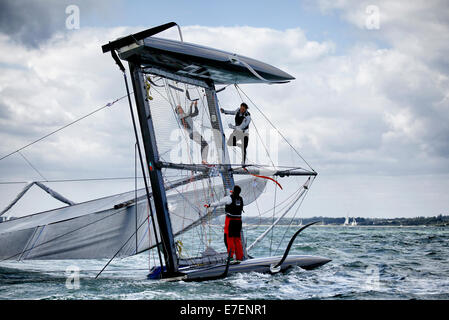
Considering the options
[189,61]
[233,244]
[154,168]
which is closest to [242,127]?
[189,61]

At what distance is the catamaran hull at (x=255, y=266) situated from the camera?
10.0 meters

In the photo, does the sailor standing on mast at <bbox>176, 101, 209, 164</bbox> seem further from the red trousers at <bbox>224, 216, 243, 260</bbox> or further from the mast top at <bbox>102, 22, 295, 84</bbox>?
the red trousers at <bbox>224, 216, 243, 260</bbox>

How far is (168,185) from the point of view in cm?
1091

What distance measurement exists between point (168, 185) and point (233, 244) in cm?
199

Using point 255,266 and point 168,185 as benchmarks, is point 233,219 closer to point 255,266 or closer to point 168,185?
point 255,266

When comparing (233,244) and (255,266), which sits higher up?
(233,244)

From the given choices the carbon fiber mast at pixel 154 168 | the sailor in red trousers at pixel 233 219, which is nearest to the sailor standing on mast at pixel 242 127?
the sailor in red trousers at pixel 233 219

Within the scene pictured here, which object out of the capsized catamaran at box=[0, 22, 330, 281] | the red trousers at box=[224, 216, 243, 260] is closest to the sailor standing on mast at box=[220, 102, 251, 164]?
the capsized catamaran at box=[0, 22, 330, 281]

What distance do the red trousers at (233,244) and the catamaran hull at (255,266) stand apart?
0.30 metres

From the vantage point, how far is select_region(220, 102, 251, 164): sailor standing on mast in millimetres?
11883

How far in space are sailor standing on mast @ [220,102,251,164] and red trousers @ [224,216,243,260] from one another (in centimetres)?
202
